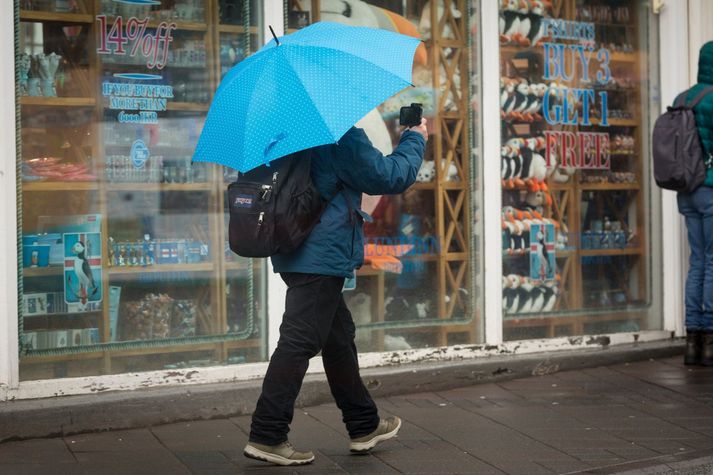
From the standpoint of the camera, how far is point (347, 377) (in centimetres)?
511

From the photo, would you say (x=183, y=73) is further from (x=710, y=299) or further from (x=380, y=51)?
(x=710, y=299)

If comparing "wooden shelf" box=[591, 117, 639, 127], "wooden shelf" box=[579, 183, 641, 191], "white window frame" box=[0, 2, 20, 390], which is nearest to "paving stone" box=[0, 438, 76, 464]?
"white window frame" box=[0, 2, 20, 390]

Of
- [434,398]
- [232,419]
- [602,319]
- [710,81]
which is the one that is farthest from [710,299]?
[232,419]

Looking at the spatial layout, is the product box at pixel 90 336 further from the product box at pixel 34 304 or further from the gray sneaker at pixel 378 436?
the gray sneaker at pixel 378 436

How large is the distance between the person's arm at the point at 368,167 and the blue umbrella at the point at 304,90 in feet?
0.82

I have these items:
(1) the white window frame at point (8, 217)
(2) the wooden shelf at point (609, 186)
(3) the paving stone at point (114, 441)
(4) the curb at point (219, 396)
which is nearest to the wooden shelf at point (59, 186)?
(1) the white window frame at point (8, 217)

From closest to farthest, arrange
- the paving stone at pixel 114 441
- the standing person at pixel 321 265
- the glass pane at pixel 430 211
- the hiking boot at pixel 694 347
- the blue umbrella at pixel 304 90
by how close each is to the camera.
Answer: the blue umbrella at pixel 304 90
the standing person at pixel 321 265
the paving stone at pixel 114 441
the glass pane at pixel 430 211
the hiking boot at pixel 694 347

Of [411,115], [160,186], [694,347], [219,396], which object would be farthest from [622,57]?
[219,396]

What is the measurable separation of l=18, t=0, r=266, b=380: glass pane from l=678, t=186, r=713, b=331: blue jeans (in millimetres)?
2824

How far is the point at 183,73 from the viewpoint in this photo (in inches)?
257

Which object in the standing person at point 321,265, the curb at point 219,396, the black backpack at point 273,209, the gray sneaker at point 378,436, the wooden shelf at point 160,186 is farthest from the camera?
the wooden shelf at point 160,186

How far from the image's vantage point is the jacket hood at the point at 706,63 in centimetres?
745

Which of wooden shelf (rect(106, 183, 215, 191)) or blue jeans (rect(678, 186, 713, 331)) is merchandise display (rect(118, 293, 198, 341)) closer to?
wooden shelf (rect(106, 183, 215, 191))

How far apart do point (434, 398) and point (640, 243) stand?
2.33 metres
